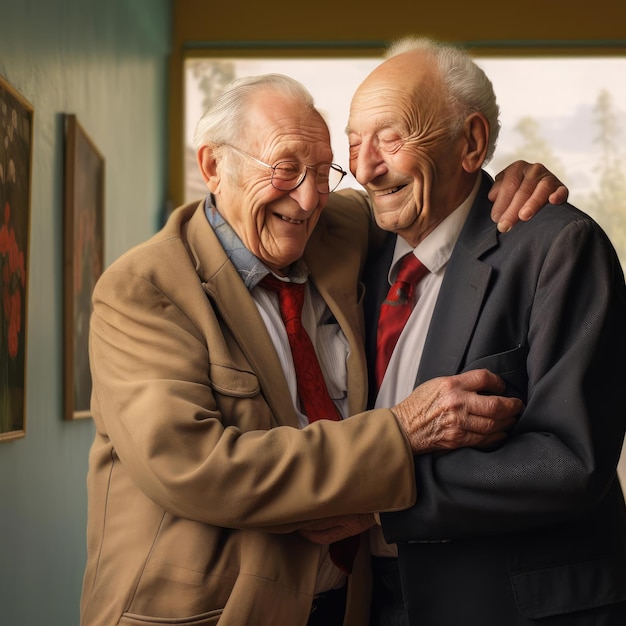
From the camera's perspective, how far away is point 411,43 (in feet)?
7.83

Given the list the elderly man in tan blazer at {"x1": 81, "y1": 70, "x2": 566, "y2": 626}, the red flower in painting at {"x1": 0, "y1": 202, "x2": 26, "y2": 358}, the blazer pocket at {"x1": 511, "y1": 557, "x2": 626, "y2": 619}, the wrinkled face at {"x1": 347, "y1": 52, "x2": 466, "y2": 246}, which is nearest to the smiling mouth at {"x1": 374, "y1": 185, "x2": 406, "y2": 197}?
the wrinkled face at {"x1": 347, "y1": 52, "x2": 466, "y2": 246}

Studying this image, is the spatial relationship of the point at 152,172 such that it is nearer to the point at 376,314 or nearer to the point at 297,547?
the point at 376,314

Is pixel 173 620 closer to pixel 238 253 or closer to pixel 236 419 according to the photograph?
pixel 236 419

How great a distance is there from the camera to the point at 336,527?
6.55 feet

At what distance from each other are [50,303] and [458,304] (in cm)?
174

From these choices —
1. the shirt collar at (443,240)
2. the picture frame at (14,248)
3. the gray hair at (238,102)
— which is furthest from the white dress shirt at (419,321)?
the picture frame at (14,248)

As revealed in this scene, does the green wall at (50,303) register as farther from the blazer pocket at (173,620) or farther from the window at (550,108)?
the window at (550,108)

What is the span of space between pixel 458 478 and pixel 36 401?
1.77 metres

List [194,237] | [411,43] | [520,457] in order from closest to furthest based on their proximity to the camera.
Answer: [520,457], [194,237], [411,43]

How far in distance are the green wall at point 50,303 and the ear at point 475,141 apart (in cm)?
128

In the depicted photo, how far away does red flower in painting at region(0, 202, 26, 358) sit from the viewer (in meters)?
2.56

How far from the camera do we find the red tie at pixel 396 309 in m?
2.29

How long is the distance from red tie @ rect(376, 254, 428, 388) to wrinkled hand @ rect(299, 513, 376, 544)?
0.40 meters

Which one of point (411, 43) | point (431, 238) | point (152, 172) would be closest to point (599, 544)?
point (431, 238)
